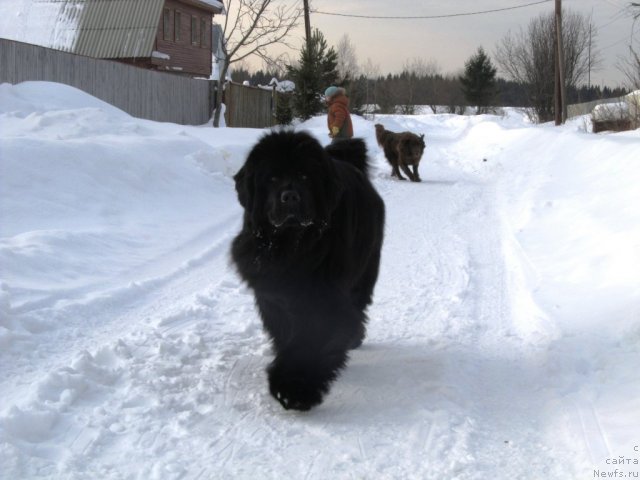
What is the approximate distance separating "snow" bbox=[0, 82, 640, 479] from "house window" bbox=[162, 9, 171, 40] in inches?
1057

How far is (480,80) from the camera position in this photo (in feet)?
212

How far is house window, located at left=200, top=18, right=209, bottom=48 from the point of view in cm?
3972

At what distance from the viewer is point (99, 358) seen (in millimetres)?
4211

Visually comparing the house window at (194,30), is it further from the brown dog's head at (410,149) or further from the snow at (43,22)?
the brown dog's head at (410,149)

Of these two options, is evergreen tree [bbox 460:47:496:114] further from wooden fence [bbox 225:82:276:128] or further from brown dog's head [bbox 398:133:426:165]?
brown dog's head [bbox 398:133:426:165]

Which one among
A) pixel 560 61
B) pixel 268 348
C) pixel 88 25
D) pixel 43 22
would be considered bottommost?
pixel 268 348

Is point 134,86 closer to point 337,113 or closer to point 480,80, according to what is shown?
point 337,113

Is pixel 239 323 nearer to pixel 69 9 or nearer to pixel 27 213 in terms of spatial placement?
pixel 27 213

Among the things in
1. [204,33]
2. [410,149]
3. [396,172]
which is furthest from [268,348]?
[204,33]

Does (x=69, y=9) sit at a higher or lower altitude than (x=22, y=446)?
higher

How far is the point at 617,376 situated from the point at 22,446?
3315 millimetres

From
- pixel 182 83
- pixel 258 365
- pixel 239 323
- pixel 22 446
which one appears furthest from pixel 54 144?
pixel 182 83

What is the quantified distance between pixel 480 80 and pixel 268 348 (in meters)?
64.1

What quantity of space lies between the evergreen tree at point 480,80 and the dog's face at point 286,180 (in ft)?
210
